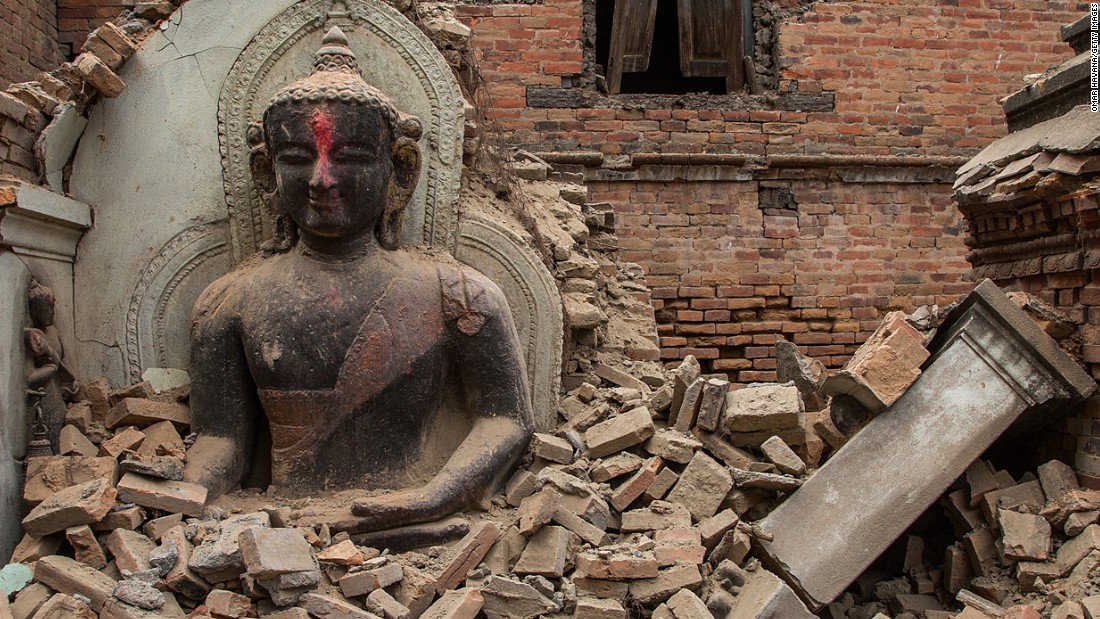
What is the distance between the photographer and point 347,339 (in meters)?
3.18

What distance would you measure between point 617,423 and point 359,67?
5.93 feet

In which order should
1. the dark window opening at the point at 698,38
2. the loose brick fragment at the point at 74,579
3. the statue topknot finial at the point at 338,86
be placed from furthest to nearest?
the dark window opening at the point at 698,38
the statue topknot finial at the point at 338,86
the loose brick fragment at the point at 74,579

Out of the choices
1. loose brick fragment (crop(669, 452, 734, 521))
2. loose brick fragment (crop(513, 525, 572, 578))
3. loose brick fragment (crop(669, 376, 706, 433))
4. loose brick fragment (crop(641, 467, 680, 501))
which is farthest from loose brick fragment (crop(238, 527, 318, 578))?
loose brick fragment (crop(669, 376, 706, 433))

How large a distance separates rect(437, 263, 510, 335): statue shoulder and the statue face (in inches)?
16.4

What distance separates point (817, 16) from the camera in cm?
788

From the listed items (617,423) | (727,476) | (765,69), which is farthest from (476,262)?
(765,69)

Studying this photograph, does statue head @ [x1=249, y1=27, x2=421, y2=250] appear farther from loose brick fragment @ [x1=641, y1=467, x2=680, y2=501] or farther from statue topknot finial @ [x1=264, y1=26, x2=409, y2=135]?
loose brick fragment @ [x1=641, y1=467, x2=680, y2=501]

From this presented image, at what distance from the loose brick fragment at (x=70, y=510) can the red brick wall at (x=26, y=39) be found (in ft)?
19.4

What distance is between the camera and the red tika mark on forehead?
3.02m

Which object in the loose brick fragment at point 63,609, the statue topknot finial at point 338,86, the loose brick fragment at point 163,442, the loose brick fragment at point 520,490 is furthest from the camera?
the loose brick fragment at point 520,490

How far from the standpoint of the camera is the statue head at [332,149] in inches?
119

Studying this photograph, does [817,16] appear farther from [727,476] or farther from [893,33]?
[727,476]

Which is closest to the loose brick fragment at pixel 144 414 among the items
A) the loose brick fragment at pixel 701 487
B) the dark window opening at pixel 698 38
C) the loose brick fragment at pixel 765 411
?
the loose brick fragment at pixel 701 487

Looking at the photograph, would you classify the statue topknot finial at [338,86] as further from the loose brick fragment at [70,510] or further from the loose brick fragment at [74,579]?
the loose brick fragment at [74,579]
